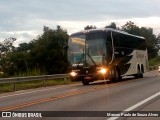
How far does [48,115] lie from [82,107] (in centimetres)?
189

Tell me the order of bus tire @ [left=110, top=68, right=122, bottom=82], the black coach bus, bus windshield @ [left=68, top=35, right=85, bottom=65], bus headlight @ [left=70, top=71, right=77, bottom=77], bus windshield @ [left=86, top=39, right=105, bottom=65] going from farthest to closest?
bus tire @ [left=110, top=68, right=122, bottom=82]
bus headlight @ [left=70, top=71, right=77, bottom=77]
bus windshield @ [left=68, top=35, right=85, bottom=65]
the black coach bus
bus windshield @ [left=86, top=39, right=105, bottom=65]

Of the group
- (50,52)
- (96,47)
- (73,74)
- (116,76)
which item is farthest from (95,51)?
(50,52)

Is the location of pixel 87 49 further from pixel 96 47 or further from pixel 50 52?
pixel 50 52

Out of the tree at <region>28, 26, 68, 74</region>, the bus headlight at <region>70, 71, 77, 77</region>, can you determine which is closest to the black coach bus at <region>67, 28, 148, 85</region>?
the bus headlight at <region>70, 71, 77, 77</region>

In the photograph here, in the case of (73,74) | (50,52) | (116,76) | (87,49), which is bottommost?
(116,76)

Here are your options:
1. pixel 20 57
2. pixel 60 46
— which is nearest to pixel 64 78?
pixel 60 46

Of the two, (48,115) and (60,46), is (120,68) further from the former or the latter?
(60,46)

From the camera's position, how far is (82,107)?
12.9 metres

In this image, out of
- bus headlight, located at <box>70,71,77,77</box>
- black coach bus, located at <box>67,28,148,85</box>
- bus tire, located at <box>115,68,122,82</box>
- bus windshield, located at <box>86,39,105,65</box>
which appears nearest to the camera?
bus windshield, located at <box>86,39,105,65</box>

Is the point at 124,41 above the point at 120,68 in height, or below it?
above

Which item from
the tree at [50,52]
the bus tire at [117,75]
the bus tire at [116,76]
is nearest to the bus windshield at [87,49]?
the bus tire at [116,76]

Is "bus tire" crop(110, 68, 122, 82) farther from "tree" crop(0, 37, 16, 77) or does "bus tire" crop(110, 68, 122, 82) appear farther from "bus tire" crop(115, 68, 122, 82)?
"tree" crop(0, 37, 16, 77)

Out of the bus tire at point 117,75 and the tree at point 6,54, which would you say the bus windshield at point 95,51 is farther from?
the tree at point 6,54

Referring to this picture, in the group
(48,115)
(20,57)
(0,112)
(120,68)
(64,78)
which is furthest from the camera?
(20,57)
